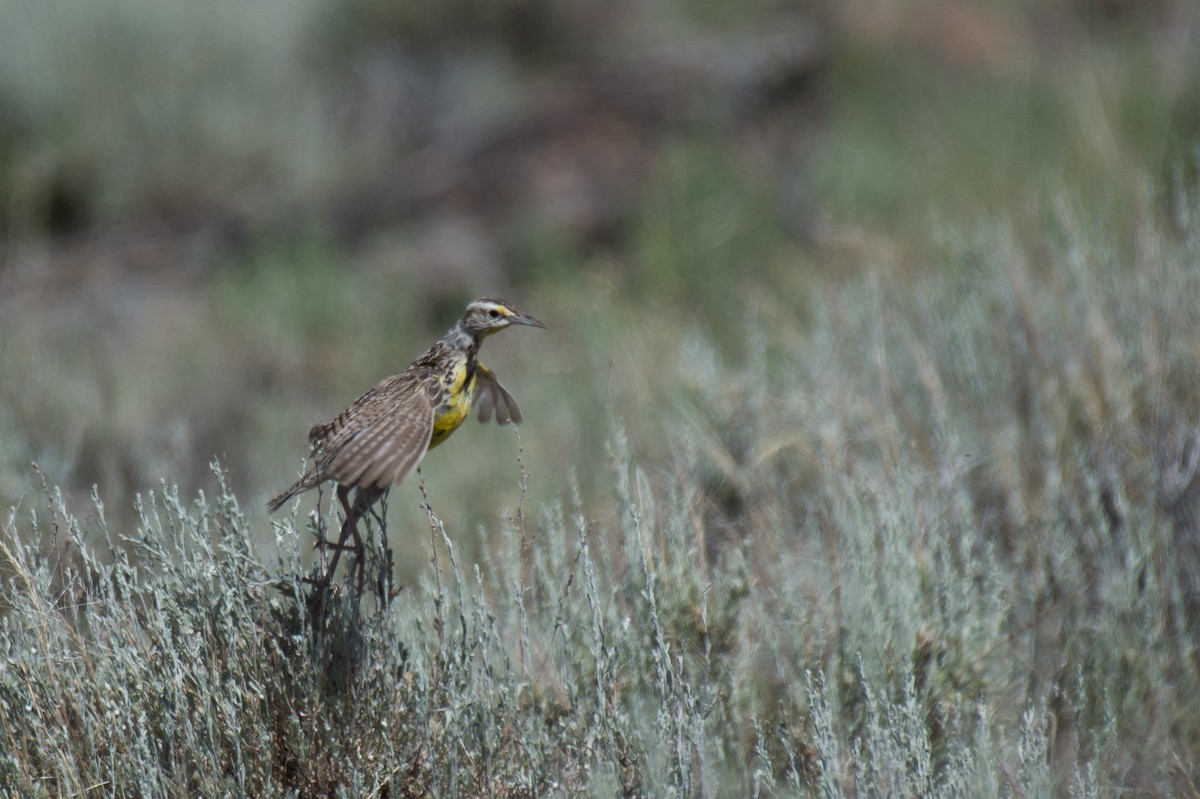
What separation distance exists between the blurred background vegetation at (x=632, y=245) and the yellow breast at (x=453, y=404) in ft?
1.36

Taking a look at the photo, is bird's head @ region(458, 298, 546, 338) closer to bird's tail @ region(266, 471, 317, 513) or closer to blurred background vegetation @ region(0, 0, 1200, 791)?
blurred background vegetation @ region(0, 0, 1200, 791)

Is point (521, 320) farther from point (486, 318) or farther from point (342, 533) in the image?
point (342, 533)

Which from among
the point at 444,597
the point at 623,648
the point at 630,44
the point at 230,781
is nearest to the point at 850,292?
the point at 623,648

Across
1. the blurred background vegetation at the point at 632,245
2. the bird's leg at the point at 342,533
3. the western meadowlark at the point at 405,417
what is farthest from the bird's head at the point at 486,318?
the bird's leg at the point at 342,533

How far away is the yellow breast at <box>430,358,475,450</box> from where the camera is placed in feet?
10.3

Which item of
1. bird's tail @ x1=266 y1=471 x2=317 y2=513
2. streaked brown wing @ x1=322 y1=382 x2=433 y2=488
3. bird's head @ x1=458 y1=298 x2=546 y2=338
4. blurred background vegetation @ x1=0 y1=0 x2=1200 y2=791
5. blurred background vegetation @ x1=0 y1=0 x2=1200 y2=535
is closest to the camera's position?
streaked brown wing @ x1=322 y1=382 x2=433 y2=488

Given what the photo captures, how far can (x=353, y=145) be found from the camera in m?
11.3

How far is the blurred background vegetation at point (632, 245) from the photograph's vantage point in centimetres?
460

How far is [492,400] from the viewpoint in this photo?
3.62m

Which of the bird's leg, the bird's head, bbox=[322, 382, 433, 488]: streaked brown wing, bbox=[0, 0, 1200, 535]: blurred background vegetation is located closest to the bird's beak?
the bird's head

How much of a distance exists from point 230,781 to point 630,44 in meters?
10.9

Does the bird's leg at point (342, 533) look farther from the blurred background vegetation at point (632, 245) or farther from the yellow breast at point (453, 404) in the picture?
the blurred background vegetation at point (632, 245)

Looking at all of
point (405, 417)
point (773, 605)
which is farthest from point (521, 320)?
point (773, 605)

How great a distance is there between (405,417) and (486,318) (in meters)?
0.54
